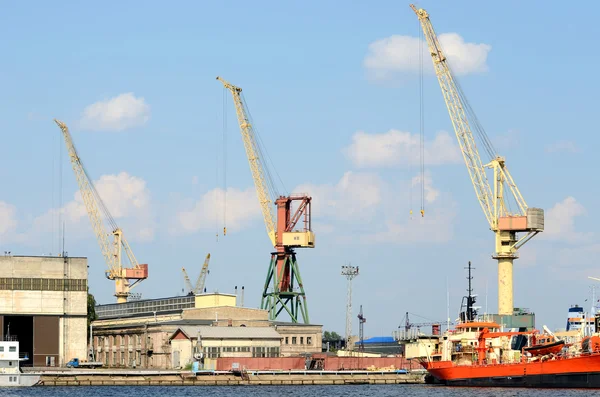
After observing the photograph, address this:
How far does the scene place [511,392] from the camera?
121000 millimetres

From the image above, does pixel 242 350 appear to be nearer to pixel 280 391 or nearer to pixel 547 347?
pixel 280 391

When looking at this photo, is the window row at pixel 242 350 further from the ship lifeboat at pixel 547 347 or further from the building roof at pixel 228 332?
the ship lifeboat at pixel 547 347

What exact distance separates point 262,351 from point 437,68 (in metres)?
51.7

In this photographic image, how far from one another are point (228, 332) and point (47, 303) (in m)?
25.0

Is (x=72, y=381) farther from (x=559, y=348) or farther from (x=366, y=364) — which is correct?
(x=559, y=348)

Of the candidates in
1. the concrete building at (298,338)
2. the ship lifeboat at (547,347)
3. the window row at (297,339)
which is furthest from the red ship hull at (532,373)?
the window row at (297,339)

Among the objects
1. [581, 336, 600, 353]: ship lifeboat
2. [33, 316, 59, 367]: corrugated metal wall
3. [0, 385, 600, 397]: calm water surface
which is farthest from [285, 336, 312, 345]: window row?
[581, 336, 600, 353]: ship lifeboat

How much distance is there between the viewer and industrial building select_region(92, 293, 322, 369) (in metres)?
165

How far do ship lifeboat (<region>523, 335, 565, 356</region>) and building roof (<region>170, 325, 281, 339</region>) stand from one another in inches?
1973

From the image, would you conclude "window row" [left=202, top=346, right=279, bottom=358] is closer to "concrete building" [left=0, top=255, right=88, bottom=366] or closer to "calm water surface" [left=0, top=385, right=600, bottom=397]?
"concrete building" [left=0, top=255, right=88, bottom=366]

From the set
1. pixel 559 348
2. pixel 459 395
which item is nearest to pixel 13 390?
pixel 459 395

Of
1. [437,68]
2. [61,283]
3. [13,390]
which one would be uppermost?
[437,68]

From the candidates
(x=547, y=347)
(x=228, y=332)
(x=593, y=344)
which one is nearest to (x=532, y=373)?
(x=547, y=347)

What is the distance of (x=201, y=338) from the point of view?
16225cm
